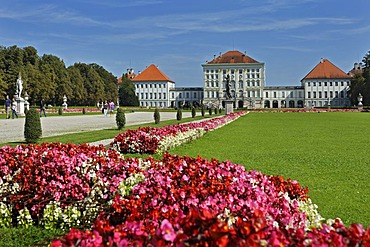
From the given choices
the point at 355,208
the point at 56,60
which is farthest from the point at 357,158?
the point at 56,60

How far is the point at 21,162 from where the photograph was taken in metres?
4.89

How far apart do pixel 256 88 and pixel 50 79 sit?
194 ft

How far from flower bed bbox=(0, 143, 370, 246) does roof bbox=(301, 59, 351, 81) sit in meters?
101

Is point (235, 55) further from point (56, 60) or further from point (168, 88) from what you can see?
point (56, 60)

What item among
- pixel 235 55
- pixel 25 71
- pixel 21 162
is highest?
pixel 235 55

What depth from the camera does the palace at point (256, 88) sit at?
99250mm

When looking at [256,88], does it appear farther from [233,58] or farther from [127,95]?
[127,95]

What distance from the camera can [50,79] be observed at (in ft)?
187

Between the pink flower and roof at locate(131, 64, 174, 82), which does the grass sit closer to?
the pink flower

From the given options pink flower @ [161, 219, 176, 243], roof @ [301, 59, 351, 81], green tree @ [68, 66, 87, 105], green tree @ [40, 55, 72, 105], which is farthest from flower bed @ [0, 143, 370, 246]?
roof @ [301, 59, 351, 81]

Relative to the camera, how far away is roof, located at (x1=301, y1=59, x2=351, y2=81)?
99094 millimetres

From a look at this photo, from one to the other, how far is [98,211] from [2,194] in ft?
4.01

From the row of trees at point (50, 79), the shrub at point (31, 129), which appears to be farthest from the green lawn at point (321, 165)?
the row of trees at point (50, 79)

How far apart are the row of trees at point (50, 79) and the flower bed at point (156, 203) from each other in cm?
4654
